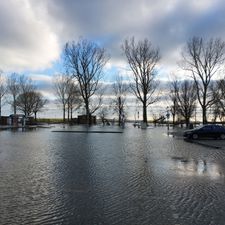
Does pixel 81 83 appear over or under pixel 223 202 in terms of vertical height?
over

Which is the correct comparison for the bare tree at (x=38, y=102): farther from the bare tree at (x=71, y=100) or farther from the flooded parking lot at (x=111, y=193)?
the flooded parking lot at (x=111, y=193)

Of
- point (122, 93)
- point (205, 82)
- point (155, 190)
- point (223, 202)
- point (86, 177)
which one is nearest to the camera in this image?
point (223, 202)

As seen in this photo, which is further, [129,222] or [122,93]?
[122,93]

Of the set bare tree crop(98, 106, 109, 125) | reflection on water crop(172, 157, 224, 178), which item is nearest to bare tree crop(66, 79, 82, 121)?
bare tree crop(98, 106, 109, 125)

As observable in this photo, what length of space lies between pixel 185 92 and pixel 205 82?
76.6 feet

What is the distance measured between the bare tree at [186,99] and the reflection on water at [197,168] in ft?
206

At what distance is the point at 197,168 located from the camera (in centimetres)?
1431

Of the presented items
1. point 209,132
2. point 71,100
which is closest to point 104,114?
point 71,100

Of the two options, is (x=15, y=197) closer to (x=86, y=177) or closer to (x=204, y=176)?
(x=86, y=177)

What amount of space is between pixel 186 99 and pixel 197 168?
6705cm

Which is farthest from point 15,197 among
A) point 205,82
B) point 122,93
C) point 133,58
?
point 122,93

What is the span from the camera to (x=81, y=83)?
76.4m

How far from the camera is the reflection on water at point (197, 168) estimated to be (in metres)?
13.0

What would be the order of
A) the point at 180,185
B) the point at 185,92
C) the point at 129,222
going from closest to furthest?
the point at 129,222, the point at 180,185, the point at 185,92
